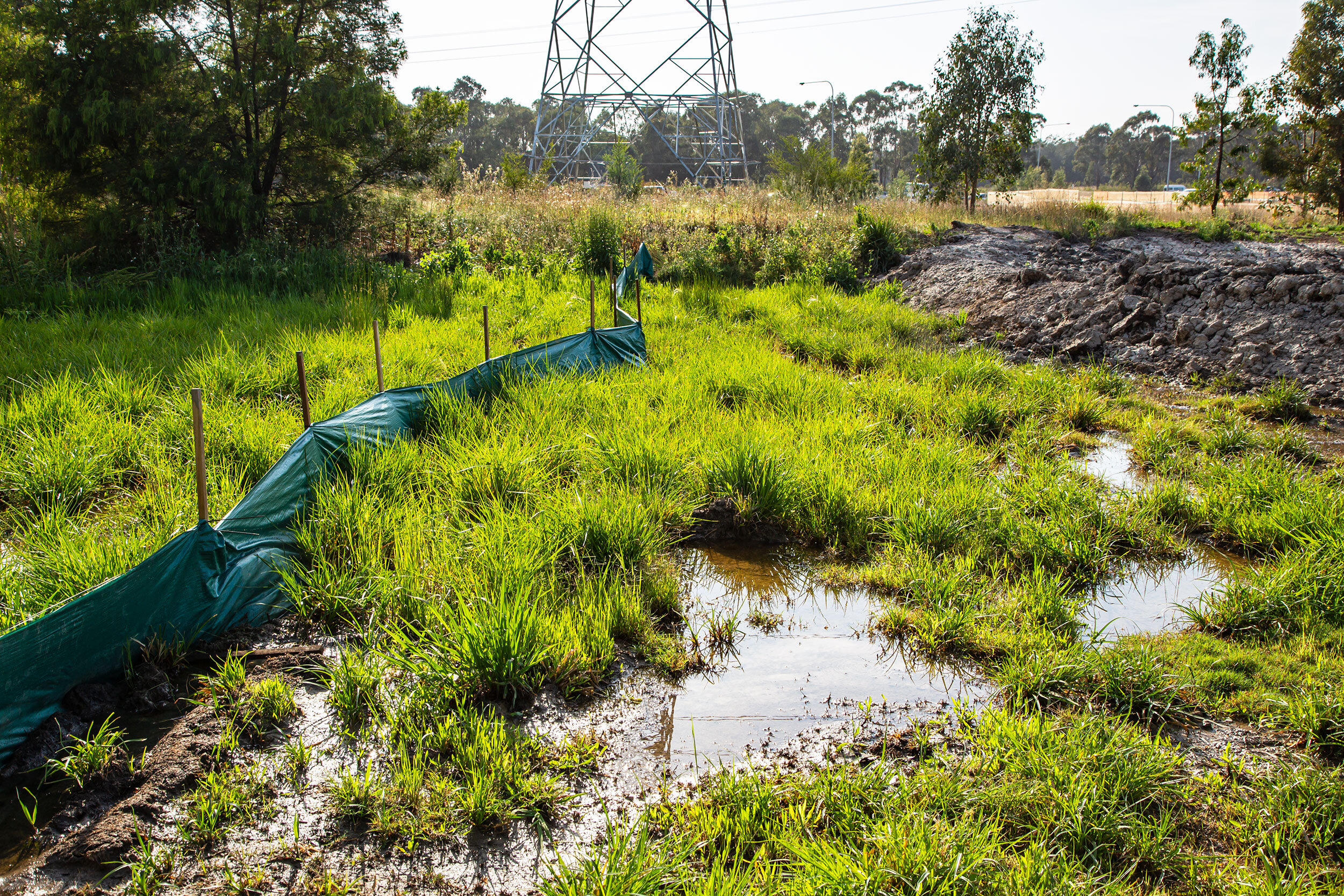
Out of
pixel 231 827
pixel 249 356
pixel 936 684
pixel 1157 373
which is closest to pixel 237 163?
pixel 249 356

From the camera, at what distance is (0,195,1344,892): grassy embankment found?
2662mm

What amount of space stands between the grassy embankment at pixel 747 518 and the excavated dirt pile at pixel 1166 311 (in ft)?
5.19

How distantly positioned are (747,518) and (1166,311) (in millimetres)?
7863

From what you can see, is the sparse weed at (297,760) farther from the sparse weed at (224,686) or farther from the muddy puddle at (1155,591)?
the muddy puddle at (1155,591)

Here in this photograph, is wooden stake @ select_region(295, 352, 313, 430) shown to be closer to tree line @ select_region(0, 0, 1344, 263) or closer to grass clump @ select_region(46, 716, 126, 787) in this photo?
grass clump @ select_region(46, 716, 126, 787)

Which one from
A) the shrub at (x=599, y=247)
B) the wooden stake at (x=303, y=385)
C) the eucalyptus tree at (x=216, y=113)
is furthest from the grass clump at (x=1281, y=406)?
the eucalyptus tree at (x=216, y=113)

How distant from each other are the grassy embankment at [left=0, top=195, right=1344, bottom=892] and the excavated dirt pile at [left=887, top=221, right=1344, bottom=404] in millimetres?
1581

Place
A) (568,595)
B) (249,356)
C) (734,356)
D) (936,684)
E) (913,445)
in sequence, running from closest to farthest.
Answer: (936,684) → (568,595) → (913,445) → (249,356) → (734,356)

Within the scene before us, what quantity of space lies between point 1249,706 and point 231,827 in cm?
415

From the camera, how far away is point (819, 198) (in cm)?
1912

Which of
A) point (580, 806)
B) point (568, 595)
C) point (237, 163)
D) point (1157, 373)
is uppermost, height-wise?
point (237, 163)

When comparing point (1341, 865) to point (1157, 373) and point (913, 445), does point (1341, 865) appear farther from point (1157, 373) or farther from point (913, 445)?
point (1157, 373)

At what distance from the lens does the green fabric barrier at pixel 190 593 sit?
2998 mm

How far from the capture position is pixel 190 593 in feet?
11.8
